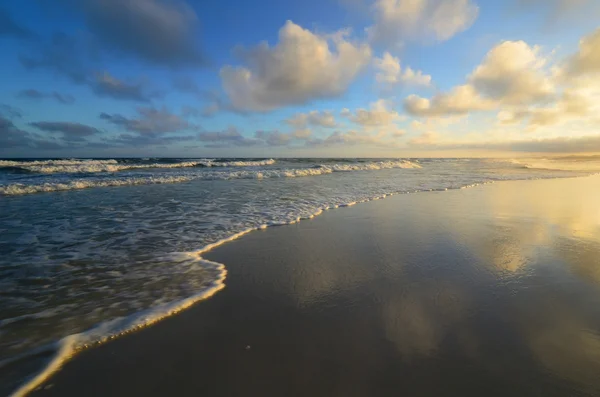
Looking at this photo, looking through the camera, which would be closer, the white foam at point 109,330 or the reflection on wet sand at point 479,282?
the white foam at point 109,330

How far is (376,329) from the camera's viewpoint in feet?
9.33

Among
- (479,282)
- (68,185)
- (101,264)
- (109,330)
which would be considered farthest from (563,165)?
(68,185)

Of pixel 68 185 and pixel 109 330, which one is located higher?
pixel 68 185

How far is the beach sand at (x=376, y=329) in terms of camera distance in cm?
218

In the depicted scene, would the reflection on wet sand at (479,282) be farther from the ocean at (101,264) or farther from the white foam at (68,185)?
the white foam at (68,185)

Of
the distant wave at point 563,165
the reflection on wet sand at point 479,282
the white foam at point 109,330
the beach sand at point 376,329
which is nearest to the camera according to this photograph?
the beach sand at point 376,329

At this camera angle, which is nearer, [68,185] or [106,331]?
[106,331]

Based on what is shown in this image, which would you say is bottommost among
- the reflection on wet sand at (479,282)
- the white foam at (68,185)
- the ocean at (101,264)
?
the reflection on wet sand at (479,282)

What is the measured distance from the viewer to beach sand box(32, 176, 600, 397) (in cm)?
218

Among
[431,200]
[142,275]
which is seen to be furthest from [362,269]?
[431,200]

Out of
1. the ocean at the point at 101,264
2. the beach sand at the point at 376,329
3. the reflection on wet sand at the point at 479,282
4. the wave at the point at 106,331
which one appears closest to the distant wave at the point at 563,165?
the reflection on wet sand at the point at 479,282

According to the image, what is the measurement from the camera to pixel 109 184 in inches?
640

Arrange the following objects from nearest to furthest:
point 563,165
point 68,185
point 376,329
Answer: point 376,329, point 68,185, point 563,165

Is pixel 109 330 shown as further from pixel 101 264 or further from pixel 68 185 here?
pixel 68 185
